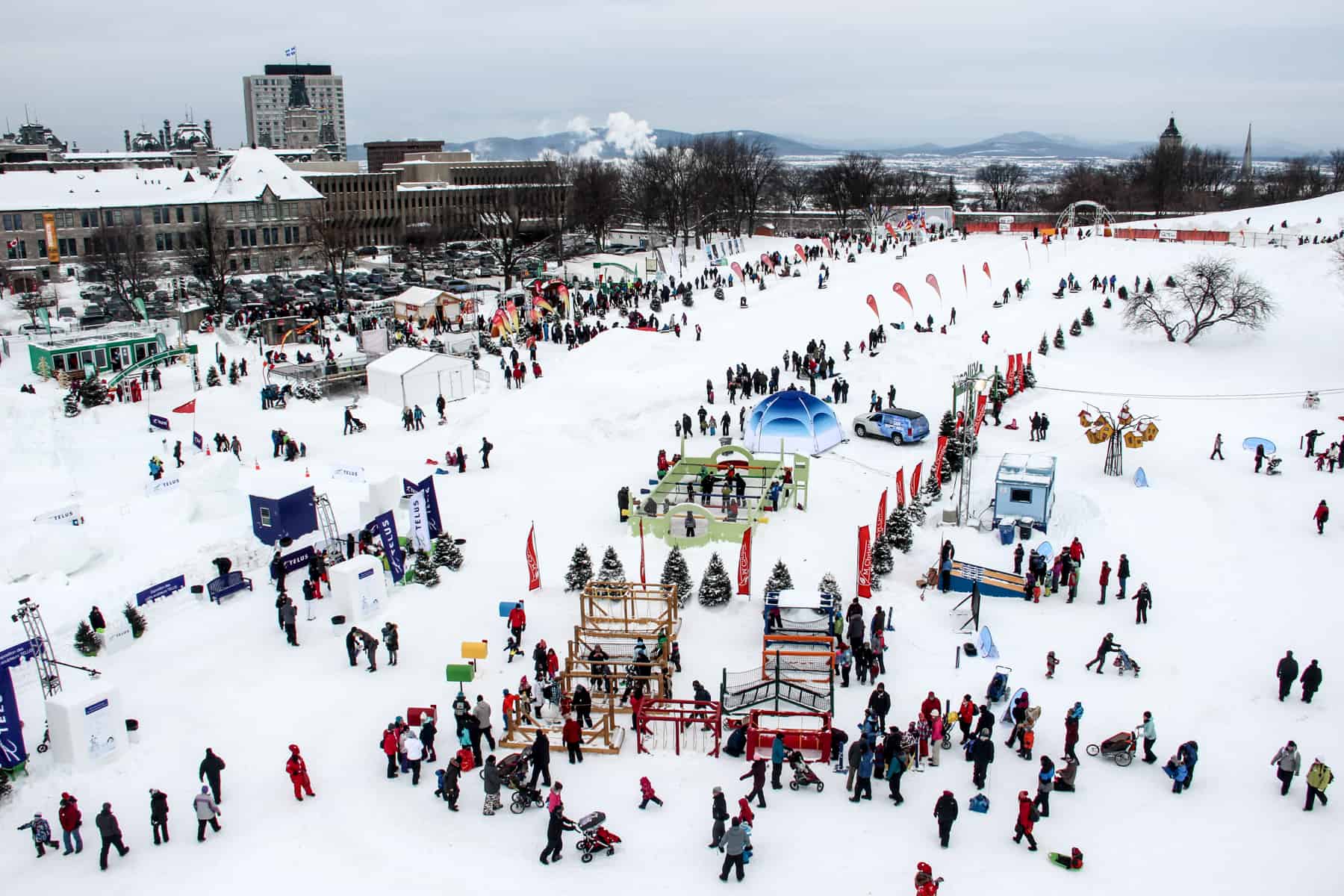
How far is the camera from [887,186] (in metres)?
97.0

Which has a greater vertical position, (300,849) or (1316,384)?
(1316,384)

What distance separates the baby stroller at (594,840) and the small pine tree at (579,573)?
787cm

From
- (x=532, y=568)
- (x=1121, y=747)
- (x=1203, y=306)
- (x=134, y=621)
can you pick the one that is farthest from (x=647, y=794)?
(x=1203, y=306)

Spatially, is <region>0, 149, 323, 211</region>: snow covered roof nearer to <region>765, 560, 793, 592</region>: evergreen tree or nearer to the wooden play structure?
the wooden play structure

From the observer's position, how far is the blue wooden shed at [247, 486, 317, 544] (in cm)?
2312

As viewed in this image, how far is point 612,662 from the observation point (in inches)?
668

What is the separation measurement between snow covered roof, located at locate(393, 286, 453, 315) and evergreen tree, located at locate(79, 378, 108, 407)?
16176 mm

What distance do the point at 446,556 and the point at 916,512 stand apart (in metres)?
10.7

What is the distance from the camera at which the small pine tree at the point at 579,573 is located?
822 inches

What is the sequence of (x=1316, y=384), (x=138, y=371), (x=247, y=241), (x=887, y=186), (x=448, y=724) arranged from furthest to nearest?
1. (x=887, y=186)
2. (x=247, y=241)
3. (x=138, y=371)
4. (x=1316, y=384)
5. (x=448, y=724)

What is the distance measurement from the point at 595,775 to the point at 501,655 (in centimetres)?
407

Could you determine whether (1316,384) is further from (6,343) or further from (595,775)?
(6,343)

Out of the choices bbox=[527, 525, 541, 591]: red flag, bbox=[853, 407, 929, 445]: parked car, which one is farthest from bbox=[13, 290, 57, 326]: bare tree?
bbox=[853, 407, 929, 445]: parked car

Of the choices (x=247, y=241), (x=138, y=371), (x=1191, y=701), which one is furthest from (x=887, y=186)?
(x=1191, y=701)
